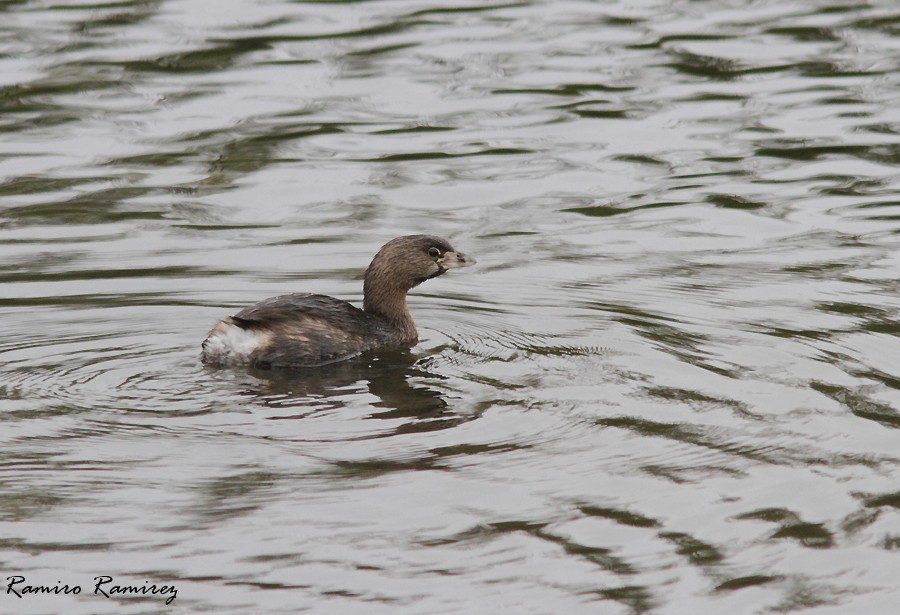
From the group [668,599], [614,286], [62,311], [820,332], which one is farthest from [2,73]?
[668,599]

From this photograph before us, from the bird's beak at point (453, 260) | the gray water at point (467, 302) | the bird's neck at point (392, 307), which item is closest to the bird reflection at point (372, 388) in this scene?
the gray water at point (467, 302)

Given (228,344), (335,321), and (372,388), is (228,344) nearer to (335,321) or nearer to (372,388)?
(335,321)

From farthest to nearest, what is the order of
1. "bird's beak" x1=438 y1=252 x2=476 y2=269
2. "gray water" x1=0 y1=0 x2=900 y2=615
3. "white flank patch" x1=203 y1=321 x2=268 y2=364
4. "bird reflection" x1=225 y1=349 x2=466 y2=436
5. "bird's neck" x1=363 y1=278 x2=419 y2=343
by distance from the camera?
"bird's beak" x1=438 y1=252 x2=476 y2=269 → "bird's neck" x1=363 y1=278 x2=419 y2=343 → "white flank patch" x1=203 y1=321 x2=268 y2=364 → "bird reflection" x1=225 y1=349 x2=466 y2=436 → "gray water" x1=0 y1=0 x2=900 y2=615

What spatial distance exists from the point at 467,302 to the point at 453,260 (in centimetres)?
39

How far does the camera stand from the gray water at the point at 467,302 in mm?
5574

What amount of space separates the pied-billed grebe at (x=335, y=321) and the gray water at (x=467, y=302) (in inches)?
5.3

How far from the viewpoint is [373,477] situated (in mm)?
6215

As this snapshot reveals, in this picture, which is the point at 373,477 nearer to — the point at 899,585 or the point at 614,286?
the point at 899,585

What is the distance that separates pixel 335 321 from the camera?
27.5ft

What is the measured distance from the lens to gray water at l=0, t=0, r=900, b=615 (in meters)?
5.57

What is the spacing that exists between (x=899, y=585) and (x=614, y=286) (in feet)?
13.5

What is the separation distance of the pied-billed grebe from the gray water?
0.44 ft

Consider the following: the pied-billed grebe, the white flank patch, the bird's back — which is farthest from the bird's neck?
the white flank patch

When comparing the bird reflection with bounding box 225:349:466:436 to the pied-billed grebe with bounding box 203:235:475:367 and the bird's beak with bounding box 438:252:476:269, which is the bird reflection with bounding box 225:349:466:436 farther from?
the bird's beak with bounding box 438:252:476:269
